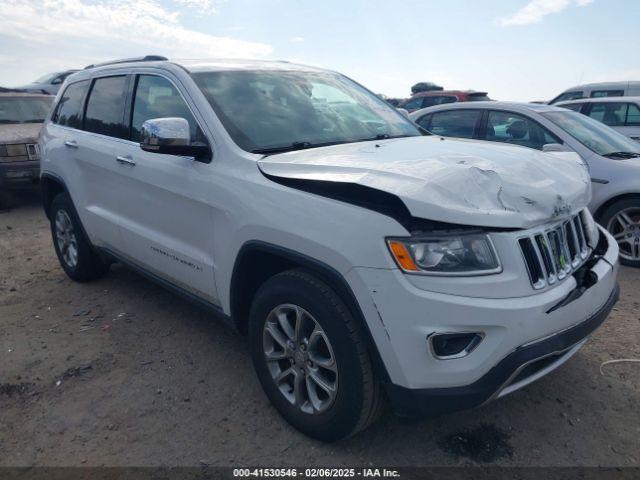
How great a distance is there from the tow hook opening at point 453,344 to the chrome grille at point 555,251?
356 millimetres

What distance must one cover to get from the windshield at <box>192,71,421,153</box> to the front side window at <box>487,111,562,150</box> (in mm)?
2490

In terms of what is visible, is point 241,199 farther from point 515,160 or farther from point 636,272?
point 636,272

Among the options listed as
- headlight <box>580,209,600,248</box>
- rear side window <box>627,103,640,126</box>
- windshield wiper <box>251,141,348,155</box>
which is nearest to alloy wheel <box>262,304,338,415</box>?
windshield wiper <box>251,141,348,155</box>

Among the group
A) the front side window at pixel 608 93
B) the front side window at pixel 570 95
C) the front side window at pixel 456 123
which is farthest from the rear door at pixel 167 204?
the front side window at pixel 608 93

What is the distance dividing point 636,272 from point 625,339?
5.44ft

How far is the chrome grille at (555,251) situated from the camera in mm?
2219

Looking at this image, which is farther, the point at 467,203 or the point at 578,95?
the point at 578,95

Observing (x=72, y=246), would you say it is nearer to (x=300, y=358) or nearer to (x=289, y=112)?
(x=289, y=112)

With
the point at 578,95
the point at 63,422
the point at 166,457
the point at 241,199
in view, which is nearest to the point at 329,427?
the point at 166,457

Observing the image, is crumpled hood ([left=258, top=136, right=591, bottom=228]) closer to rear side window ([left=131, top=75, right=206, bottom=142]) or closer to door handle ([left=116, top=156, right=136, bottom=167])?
rear side window ([left=131, top=75, right=206, bottom=142])

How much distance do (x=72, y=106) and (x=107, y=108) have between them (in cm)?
85

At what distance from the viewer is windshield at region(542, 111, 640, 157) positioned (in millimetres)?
5516

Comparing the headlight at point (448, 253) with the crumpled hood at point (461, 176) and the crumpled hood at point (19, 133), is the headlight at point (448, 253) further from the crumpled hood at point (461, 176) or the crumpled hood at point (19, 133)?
the crumpled hood at point (19, 133)

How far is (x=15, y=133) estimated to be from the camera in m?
8.16
